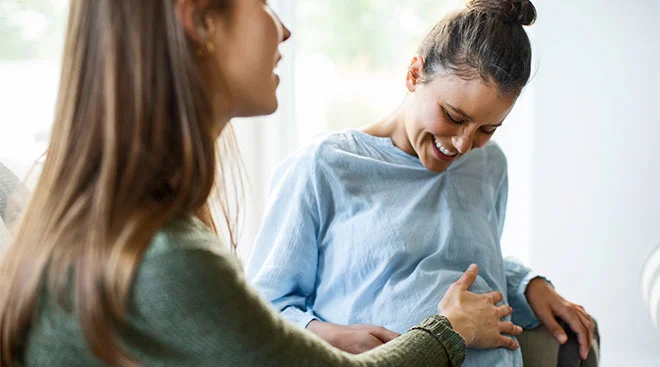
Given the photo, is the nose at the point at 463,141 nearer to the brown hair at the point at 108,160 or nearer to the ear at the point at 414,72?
the ear at the point at 414,72

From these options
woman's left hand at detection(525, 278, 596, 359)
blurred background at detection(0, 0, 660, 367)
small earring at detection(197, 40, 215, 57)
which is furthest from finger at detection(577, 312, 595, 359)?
small earring at detection(197, 40, 215, 57)

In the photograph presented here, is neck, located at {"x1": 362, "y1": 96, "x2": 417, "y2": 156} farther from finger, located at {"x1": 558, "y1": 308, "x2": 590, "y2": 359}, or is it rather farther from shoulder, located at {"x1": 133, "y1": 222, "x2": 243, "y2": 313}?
shoulder, located at {"x1": 133, "y1": 222, "x2": 243, "y2": 313}

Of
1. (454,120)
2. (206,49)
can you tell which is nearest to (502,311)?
(454,120)

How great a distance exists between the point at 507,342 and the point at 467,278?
142 millimetres

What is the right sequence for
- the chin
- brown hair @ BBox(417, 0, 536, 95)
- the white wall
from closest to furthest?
the chin
brown hair @ BBox(417, 0, 536, 95)
the white wall

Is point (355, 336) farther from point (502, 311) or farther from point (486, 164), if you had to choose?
point (486, 164)

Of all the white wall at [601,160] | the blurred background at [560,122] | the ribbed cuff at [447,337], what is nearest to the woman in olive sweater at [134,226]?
the ribbed cuff at [447,337]

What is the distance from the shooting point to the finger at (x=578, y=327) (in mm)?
1490

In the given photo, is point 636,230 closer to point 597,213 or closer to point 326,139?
point 597,213

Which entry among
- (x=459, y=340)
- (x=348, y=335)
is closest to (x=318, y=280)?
(x=348, y=335)

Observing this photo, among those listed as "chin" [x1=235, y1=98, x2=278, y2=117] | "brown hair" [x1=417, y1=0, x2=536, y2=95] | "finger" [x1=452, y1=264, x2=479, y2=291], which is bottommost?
"finger" [x1=452, y1=264, x2=479, y2=291]

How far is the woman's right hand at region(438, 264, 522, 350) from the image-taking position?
125 cm

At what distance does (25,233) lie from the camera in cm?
82

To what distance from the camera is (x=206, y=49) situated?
858 mm
